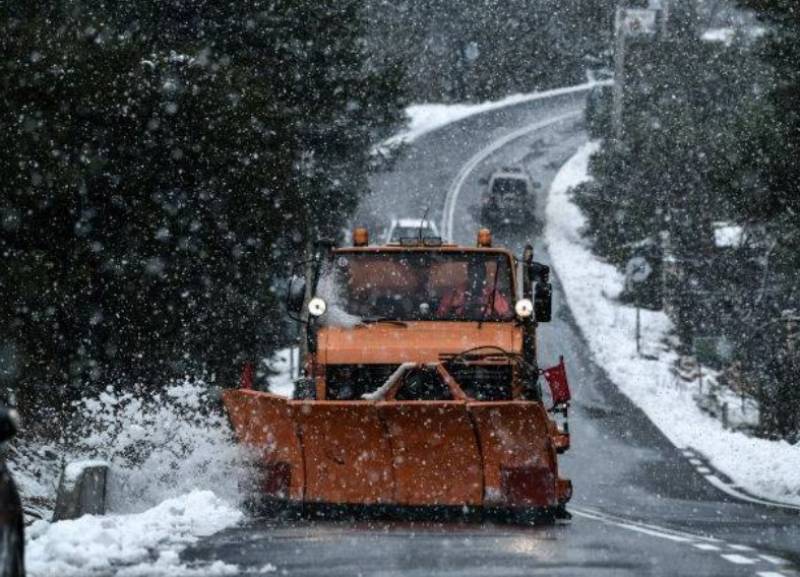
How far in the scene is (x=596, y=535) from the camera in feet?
35.6

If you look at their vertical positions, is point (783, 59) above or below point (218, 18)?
below

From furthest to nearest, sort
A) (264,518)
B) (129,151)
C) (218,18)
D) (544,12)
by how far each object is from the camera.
Result: (544,12), (218,18), (129,151), (264,518)

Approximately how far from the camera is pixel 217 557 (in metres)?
8.79

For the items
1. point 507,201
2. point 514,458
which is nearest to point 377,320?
point 514,458

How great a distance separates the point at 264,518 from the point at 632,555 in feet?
10.8

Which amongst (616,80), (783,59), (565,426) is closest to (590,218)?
(616,80)

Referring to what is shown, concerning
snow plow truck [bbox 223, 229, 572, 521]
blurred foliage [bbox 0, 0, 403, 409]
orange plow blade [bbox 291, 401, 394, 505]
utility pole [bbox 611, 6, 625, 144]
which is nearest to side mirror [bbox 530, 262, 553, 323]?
snow plow truck [bbox 223, 229, 572, 521]

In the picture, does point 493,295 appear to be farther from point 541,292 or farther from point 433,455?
point 433,455

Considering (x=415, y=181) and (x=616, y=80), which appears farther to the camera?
(x=415, y=181)

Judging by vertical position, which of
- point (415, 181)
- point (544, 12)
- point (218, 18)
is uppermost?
point (544, 12)

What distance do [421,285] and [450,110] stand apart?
2113 inches

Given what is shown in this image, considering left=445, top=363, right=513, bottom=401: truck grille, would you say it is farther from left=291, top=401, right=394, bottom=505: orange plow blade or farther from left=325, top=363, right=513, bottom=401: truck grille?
left=291, top=401, right=394, bottom=505: orange plow blade

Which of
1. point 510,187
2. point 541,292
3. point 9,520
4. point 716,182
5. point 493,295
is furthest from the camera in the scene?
point 510,187

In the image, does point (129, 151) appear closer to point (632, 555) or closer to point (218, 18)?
point (218, 18)
